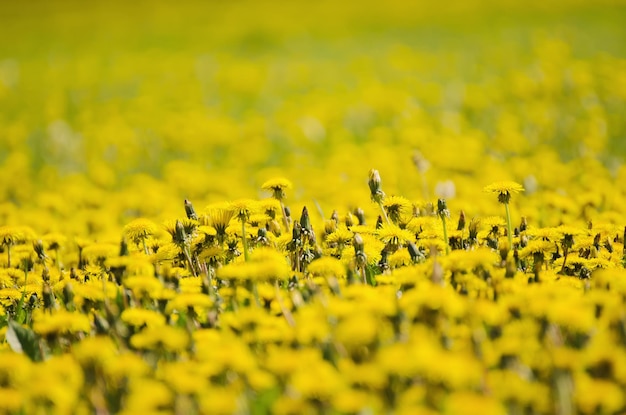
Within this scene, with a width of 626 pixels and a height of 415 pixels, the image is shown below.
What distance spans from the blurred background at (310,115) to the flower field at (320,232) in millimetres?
51

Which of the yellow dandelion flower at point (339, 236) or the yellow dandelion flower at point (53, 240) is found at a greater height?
the yellow dandelion flower at point (53, 240)

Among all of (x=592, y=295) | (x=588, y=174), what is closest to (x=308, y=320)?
(x=592, y=295)

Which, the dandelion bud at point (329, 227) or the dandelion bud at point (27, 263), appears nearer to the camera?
the dandelion bud at point (329, 227)

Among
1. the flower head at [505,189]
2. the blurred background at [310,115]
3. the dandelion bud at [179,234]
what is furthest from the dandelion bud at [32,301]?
the flower head at [505,189]

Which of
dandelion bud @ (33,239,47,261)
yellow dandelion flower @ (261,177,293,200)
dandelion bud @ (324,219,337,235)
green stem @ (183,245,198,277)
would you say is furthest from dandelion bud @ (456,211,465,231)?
dandelion bud @ (33,239,47,261)

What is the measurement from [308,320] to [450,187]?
308cm

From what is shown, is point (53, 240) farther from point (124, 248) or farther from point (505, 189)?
point (505, 189)

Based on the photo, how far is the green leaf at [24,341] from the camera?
231cm

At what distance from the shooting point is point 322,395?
155 cm

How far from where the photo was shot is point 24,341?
2.34 m

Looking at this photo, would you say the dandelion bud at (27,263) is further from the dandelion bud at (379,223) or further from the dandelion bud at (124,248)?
the dandelion bud at (379,223)

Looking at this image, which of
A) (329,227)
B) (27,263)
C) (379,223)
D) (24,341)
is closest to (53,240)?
(27,263)

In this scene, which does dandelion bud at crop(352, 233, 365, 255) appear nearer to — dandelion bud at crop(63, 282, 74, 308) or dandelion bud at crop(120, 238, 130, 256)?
dandelion bud at crop(120, 238, 130, 256)

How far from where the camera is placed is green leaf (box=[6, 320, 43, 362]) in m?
2.31
